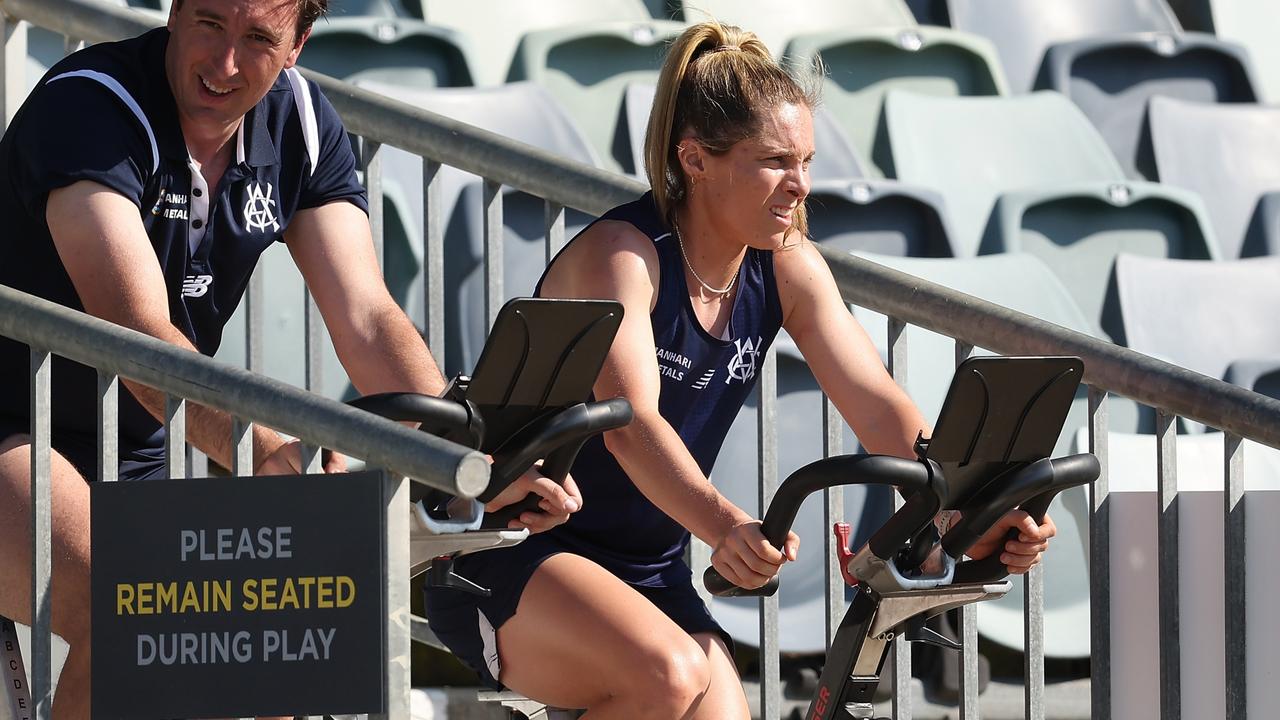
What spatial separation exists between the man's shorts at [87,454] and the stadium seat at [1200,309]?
2.82m

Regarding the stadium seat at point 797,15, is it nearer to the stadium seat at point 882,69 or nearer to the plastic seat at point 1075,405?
the stadium seat at point 882,69

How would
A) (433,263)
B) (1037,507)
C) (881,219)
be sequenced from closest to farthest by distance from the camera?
(1037,507) < (433,263) < (881,219)

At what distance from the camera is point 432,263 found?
273 centimetres

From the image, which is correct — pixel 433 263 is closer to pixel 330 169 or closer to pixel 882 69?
pixel 330 169

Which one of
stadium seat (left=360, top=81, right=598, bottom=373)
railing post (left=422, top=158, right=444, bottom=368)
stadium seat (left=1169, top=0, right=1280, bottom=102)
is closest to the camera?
railing post (left=422, top=158, right=444, bottom=368)

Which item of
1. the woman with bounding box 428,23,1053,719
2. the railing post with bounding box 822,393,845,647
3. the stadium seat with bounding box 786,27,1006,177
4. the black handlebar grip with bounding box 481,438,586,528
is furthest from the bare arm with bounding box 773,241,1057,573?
the stadium seat with bounding box 786,27,1006,177

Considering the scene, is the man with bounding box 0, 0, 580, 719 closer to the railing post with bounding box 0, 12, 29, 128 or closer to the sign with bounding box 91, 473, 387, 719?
the sign with bounding box 91, 473, 387, 719

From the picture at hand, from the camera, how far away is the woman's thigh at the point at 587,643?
2.08 metres

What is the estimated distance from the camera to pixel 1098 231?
478cm

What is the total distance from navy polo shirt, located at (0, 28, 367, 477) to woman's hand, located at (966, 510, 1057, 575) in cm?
108

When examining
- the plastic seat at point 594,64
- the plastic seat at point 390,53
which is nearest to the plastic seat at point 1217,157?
the plastic seat at point 594,64

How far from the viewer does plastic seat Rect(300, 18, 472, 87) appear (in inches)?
179

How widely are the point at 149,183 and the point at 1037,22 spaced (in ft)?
A: 14.2

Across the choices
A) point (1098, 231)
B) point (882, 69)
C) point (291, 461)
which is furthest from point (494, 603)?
point (882, 69)
